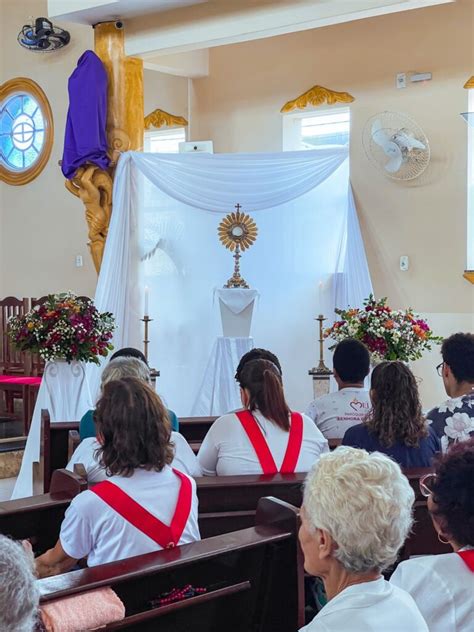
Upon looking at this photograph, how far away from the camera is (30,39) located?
9.38m

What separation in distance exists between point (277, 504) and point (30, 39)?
8315 millimetres

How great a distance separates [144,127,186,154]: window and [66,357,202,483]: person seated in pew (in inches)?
232

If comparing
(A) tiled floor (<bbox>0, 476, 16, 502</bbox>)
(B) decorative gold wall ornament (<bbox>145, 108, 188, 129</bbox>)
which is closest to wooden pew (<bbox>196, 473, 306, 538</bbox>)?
(A) tiled floor (<bbox>0, 476, 16, 502</bbox>)

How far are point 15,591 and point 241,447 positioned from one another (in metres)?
1.88

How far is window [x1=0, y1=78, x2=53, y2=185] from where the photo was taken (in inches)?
385

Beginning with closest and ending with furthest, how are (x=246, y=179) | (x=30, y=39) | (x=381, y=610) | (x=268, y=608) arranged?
(x=381, y=610) < (x=268, y=608) < (x=246, y=179) < (x=30, y=39)

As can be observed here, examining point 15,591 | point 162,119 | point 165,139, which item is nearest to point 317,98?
point 162,119

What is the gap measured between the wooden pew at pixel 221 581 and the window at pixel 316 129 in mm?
6006

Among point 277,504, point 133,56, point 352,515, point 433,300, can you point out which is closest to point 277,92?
point 133,56

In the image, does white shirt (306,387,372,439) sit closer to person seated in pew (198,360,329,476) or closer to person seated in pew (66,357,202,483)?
person seated in pew (198,360,329,476)

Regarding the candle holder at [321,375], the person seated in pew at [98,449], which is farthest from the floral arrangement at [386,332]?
the person seated in pew at [98,449]

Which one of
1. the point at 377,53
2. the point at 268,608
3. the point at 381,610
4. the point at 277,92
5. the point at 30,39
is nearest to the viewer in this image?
the point at 381,610

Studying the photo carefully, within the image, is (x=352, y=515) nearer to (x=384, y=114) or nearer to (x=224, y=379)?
(x=224, y=379)

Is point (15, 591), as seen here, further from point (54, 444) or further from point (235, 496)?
point (54, 444)
